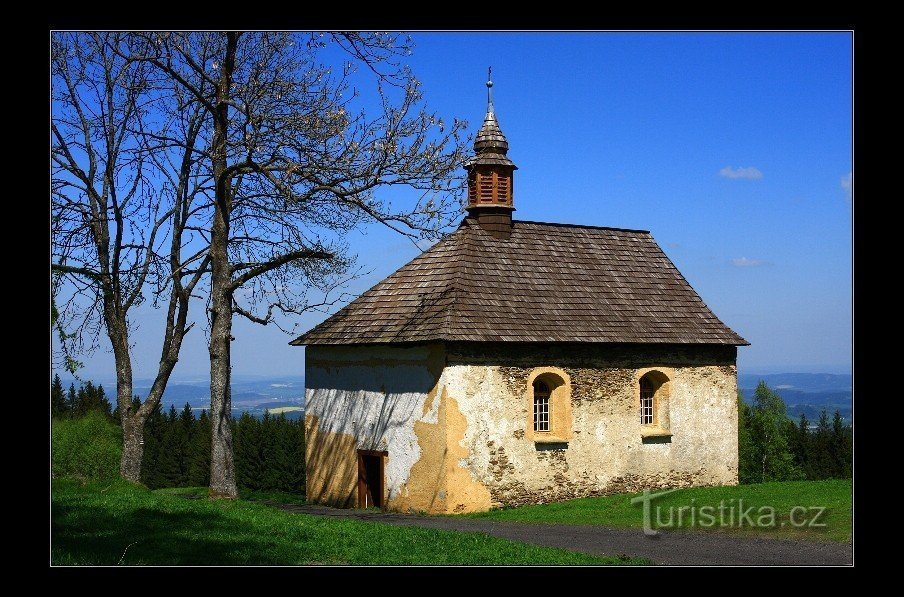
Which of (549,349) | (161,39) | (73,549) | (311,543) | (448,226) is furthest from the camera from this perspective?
(549,349)

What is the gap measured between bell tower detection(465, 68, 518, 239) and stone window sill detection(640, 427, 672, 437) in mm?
6009

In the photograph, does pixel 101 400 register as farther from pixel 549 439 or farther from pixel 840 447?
pixel 840 447

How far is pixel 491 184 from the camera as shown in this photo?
24.8m

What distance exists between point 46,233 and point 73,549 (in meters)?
4.20

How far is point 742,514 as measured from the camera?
19.7 m

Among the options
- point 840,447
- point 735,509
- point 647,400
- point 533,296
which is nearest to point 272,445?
point 647,400

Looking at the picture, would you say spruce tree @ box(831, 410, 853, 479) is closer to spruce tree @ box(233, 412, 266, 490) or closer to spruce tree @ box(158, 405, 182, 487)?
spruce tree @ box(233, 412, 266, 490)

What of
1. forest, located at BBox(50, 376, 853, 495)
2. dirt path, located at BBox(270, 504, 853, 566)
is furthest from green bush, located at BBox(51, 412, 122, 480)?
dirt path, located at BBox(270, 504, 853, 566)

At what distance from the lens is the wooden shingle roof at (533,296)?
21.9m

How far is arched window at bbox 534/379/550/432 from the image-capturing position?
73.7ft

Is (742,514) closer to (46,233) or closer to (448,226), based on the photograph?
(448,226)

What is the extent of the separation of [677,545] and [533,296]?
908cm

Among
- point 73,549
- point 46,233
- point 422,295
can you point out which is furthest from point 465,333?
point 46,233

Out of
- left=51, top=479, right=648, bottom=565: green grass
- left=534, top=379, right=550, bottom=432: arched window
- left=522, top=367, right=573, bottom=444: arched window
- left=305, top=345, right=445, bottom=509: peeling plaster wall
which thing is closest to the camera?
left=51, top=479, right=648, bottom=565: green grass
